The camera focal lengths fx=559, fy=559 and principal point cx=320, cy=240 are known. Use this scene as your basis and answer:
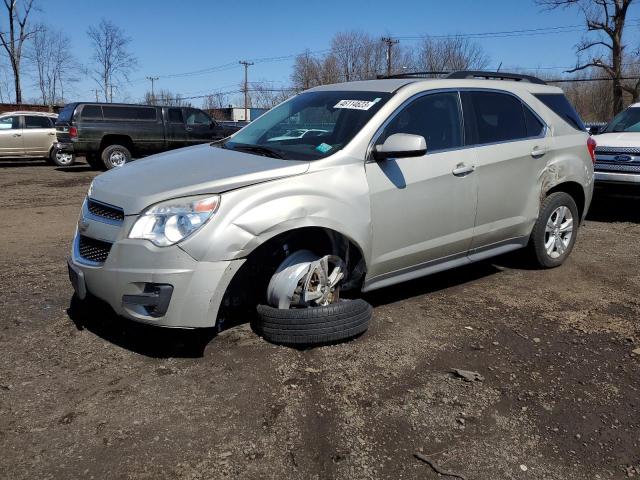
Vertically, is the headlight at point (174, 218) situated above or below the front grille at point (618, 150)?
below

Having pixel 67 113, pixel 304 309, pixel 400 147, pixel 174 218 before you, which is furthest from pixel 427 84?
pixel 67 113

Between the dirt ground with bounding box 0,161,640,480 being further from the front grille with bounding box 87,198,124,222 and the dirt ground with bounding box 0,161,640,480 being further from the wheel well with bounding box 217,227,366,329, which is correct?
the front grille with bounding box 87,198,124,222

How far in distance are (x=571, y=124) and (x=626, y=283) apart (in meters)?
1.61

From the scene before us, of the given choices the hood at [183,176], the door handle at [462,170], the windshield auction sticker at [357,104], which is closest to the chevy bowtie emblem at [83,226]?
the hood at [183,176]

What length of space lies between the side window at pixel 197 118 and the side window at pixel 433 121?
44.3ft

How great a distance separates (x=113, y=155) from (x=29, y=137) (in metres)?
3.65

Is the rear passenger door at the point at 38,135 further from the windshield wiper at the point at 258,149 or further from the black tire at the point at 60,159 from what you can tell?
the windshield wiper at the point at 258,149

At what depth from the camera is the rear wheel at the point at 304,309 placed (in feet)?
11.6

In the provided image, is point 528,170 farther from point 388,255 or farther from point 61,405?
point 61,405

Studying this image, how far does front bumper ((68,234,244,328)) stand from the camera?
3129 millimetres

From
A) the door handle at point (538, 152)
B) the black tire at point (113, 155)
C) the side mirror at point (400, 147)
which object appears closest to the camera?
the side mirror at point (400, 147)

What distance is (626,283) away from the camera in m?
5.31

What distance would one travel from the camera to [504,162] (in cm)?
464

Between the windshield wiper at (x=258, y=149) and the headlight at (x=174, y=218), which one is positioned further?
the windshield wiper at (x=258, y=149)
